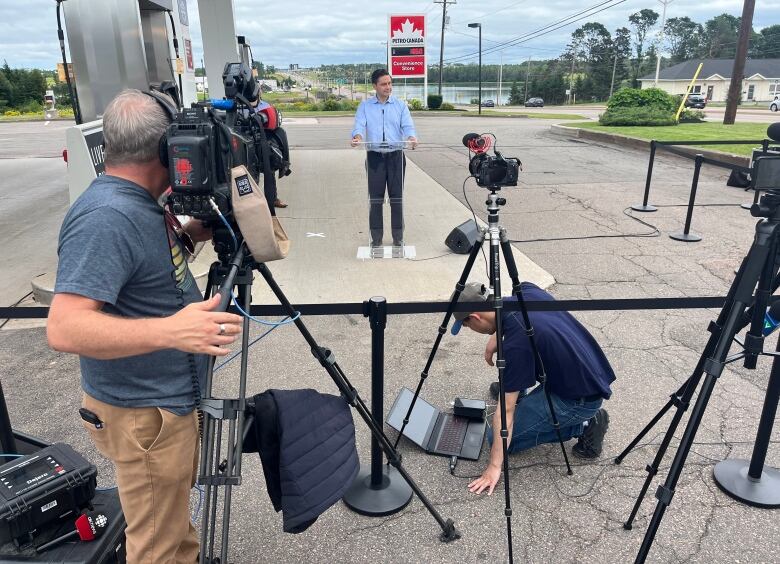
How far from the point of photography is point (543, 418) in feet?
9.84

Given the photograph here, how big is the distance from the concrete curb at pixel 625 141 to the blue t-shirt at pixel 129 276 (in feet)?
41.5

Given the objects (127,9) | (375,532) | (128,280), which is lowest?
(375,532)

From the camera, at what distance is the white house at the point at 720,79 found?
7406 cm

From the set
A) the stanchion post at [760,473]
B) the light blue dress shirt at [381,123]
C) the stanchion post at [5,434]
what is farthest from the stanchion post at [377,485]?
the light blue dress shirt at [381,123]

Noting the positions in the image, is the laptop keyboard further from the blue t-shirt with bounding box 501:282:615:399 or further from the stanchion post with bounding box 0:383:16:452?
the stanchion post with bounding box 0:383:16:452

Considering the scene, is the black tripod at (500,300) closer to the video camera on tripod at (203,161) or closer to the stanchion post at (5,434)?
the video camera on tripod at (203,161)

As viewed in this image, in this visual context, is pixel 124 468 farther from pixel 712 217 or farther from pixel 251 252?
pixel 712 217

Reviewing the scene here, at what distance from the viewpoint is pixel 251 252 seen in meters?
1.67

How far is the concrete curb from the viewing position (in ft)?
40.9

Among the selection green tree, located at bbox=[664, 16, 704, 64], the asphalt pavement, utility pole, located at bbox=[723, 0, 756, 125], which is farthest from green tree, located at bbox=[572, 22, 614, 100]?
the asphalt pavement

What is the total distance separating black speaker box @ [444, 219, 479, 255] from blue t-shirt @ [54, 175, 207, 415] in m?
4.94

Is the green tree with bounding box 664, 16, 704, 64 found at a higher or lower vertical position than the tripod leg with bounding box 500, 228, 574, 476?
higher

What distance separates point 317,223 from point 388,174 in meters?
2.00

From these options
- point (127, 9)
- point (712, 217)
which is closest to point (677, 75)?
point (712, 217)
